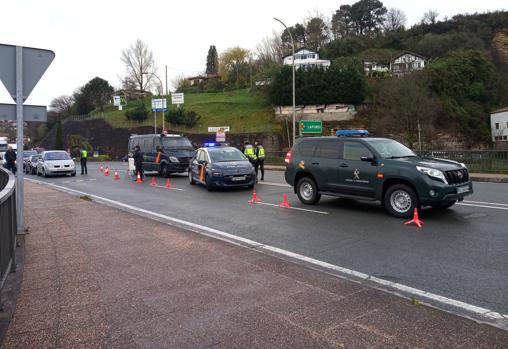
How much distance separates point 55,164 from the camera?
2470 cm

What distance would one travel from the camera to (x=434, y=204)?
8.92m

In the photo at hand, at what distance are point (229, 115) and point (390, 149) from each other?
56850 millimetres

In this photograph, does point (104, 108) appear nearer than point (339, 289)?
No

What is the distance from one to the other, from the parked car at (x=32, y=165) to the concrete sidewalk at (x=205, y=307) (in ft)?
77.1

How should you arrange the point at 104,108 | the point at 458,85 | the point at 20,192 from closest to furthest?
1. the point at 20,192
2. the point at 458,85
3. the point at 104,108

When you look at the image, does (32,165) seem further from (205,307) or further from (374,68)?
(374,68)

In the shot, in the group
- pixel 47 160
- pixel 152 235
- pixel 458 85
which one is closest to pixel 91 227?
pixel 152 235

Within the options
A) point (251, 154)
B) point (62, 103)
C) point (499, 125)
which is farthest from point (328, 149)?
point (62, 103)

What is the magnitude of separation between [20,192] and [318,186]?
6.81m

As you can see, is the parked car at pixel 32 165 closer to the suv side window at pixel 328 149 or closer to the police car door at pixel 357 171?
the suv side window at pixel 328 149

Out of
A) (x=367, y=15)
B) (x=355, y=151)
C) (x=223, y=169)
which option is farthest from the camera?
(x=367, y=15)

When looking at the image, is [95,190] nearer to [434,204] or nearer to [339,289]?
[434,204]

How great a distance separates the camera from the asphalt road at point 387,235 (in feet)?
17.2

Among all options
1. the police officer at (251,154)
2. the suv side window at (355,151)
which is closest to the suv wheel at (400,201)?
the suv side window at (355,151)
